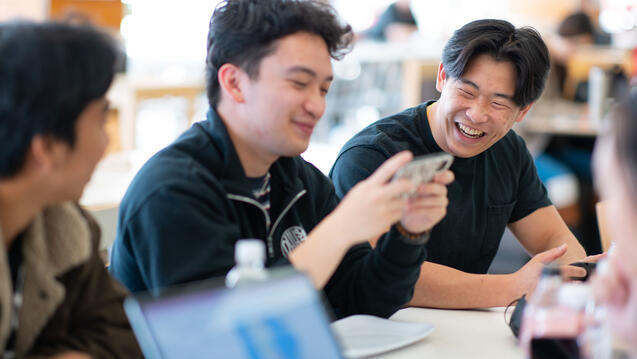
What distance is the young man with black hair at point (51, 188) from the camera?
0.92 metres

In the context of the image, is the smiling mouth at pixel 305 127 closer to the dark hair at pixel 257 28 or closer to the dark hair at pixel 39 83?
the dark hair at pixel 257 28

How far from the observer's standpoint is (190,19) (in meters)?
7.36

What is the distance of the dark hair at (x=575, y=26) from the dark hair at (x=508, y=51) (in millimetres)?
4404

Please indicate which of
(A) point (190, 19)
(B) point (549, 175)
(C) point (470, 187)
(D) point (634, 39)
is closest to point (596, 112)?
(B) point (549, 175)

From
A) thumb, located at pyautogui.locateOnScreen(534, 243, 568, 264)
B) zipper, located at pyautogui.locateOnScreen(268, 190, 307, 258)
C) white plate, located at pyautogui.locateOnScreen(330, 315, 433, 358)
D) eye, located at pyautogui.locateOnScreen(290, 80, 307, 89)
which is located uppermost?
eye, located at pyautogui.locateOnScreen(290, 80, 307, 89)

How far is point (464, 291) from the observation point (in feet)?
5.28

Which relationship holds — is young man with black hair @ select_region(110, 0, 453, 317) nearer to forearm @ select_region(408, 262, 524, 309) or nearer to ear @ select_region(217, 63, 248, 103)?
ear @ select_region(217, 63, 248, 103)

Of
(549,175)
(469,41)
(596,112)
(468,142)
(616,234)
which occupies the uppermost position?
(469,41)

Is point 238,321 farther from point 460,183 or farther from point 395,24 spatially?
point 395,24

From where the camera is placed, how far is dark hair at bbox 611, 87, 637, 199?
84cm

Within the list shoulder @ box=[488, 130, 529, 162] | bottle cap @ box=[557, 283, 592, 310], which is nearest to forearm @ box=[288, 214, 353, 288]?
bottle cap @ box=[557, 283, 592, 310]

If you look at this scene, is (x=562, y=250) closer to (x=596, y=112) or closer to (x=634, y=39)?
(x=596, y=112)

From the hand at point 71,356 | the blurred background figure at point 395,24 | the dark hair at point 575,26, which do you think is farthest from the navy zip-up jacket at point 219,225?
the blurred background figure at point 395,24

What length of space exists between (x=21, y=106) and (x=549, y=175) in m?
4.18
